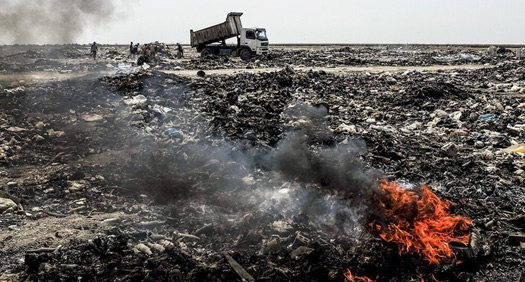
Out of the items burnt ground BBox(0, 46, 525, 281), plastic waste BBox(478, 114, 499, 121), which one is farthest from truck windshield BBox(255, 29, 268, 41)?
plastic waste BBox(478, 114, 499, 121)

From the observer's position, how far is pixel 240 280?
4.11 m

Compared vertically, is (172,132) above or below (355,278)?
above

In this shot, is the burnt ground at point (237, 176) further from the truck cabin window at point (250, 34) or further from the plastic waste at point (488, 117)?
the truck cabin window at point (250, 34)

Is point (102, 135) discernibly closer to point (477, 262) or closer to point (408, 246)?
point (408, 246)

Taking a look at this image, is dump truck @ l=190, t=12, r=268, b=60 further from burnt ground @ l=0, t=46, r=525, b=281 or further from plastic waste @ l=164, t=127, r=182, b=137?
plastic waste @ l=164, t=127, r=182, b=137

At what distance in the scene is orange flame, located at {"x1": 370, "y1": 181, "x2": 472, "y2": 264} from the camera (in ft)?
14.7

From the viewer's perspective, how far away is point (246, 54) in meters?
25.8

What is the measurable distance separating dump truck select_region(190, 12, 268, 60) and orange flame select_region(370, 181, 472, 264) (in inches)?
850

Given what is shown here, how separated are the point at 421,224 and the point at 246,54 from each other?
2211 centimetres

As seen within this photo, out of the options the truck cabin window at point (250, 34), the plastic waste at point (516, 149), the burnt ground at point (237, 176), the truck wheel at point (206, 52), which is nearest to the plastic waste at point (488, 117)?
the burnt ground at point (237, 176)

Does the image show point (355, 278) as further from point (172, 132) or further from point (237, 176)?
point (172, 132)

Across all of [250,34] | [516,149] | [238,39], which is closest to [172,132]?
[516,149]

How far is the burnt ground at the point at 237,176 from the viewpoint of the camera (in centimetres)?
442

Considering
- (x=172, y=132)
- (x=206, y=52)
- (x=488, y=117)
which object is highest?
(x=206, y=52)
